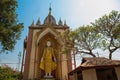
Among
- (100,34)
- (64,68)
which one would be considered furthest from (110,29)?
(64,68)

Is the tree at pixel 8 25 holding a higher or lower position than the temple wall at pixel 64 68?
higher

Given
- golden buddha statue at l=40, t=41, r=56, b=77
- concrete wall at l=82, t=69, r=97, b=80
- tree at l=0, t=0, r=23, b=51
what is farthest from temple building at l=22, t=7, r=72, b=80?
tree at l=0, t=0, r=23, b=51

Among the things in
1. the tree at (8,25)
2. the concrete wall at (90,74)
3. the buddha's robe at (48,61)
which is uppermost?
the tree at (8,25)

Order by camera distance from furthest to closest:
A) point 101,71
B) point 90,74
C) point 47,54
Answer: point 47,54
point 101,71
point 90,74

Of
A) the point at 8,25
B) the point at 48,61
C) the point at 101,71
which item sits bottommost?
the point at 101,71

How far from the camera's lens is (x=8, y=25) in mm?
11844

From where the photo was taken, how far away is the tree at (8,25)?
36.5ft

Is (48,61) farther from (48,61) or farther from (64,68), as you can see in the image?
(64,68)

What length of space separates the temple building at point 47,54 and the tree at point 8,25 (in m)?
6.89

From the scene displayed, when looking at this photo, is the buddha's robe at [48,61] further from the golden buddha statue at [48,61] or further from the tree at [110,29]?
the tree at [110,29]

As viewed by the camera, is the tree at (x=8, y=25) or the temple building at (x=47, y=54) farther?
the temple building at (x=47, y=54)

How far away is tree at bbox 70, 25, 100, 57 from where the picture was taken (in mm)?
15341

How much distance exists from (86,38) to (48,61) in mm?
7078

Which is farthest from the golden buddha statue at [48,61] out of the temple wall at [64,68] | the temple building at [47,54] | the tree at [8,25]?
the tree at [8,25]
